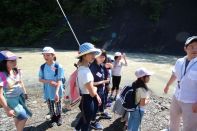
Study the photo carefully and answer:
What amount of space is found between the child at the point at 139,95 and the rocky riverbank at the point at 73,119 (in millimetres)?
645

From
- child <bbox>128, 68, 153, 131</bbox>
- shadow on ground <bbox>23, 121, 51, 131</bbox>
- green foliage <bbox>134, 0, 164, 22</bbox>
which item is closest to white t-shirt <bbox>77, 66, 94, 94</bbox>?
child <bbox>128, 68, 153, 131</bbox>

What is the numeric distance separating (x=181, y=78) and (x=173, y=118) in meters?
0.71

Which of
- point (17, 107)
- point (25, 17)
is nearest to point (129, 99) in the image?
point (17, 107)

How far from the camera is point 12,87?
17.1 feet

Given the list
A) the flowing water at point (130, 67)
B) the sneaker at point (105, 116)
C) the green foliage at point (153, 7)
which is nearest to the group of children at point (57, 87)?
the sneaker at point (105, 116)

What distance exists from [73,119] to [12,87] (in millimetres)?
1836

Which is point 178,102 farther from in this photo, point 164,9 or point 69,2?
point 69,2

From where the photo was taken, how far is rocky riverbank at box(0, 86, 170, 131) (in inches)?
251

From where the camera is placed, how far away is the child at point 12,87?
5.03 m

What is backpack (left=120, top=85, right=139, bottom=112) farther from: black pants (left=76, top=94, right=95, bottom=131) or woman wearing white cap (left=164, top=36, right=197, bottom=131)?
woman wearing white cap (left=164, top=36, right=197, bottom=131)

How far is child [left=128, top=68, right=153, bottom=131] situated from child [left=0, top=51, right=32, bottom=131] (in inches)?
65.3

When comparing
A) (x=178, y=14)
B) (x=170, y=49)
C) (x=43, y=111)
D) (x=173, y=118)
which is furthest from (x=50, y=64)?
(x=178, y=14)

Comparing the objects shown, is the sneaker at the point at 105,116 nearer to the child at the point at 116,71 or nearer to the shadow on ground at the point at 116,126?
the shadow on ground at the point at 116,126

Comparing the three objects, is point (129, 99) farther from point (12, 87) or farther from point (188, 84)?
point (12, 87)
